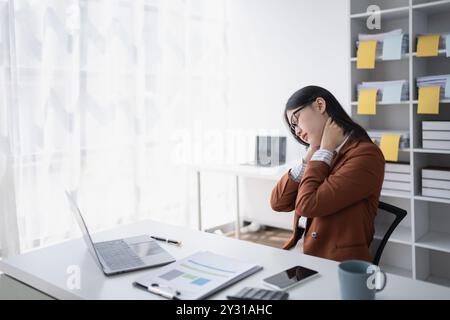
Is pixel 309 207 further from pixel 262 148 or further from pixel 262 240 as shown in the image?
pixel 262 240

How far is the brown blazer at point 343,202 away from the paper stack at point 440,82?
4.13 feet

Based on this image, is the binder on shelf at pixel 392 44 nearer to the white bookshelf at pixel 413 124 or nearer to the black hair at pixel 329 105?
the white bookshelf at pixel 413 124

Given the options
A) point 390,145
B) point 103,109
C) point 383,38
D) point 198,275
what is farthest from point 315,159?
point 103,109

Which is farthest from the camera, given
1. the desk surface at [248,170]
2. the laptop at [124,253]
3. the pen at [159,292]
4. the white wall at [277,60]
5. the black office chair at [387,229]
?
the white wall at [277,60]

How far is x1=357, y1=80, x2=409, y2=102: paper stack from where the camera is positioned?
2.74 m

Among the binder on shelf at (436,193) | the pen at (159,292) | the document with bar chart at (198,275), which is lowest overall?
the binder on shelf at (436,193)

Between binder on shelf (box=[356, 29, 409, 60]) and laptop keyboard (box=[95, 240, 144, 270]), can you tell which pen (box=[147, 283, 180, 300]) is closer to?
laptop keyboard (box=[95, 240, 144, 270])

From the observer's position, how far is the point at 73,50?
280cm

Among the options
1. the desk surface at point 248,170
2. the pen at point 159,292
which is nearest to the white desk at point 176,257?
the pen at point 159,292

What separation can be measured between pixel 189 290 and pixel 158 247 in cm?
40

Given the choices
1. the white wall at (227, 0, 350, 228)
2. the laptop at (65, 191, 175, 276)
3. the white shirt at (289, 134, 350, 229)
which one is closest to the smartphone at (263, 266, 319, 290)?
the laptop at (65, 191, 175, 276)

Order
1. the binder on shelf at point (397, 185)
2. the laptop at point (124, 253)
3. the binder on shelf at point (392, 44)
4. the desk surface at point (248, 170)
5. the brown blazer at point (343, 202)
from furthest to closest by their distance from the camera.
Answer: the desk surface at point (248, 170), the binder on shelf at point (397, 185), the binder on shelf at point (392, 44), the brown blazer at point (343, 202), the laptop at point (124, 253)

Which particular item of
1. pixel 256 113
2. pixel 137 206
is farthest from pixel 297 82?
pixel 137 206

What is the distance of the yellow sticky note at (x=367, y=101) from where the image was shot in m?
2.81
